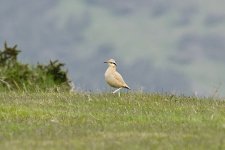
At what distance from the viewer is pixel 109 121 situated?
1697cm

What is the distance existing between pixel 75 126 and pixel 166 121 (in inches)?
83.2

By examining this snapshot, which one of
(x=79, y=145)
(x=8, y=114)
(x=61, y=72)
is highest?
(x=61, y=72)

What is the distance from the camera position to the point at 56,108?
769 inches

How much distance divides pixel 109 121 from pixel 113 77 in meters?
4.74

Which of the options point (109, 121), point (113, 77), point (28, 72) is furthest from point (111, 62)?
point (28, 72)

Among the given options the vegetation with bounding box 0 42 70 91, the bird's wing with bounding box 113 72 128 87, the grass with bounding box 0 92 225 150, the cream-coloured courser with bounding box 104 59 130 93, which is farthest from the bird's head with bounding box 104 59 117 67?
the vegetation with bounding box 0 42 70 91

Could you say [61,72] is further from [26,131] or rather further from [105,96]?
[26,131]

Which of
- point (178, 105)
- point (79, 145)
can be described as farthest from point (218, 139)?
point (178, 105)

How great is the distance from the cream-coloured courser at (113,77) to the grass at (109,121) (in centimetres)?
38

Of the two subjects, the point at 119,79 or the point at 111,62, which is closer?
the point at 119,79

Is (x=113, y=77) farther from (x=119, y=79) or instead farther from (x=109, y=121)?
(x=109, y=121)

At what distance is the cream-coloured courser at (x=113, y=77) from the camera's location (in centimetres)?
2162

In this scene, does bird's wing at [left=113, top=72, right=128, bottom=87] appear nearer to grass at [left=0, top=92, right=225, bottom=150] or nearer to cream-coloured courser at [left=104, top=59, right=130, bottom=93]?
cream-coloured courser at [left=104, top=59, right=130, bottom=93]

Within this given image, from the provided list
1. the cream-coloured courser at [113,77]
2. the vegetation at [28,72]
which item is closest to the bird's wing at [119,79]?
the cream-coloured courser at [113,77]
